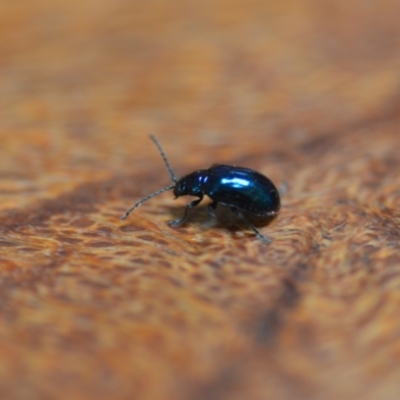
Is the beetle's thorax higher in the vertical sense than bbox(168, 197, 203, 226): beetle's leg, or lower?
higher

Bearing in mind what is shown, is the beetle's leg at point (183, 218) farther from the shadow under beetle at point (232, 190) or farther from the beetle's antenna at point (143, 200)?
the beetle's antenna at point (143, 200)

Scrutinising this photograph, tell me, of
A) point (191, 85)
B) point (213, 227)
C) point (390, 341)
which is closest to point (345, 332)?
point (390, 341)

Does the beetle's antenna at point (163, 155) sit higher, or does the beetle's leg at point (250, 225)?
the beetle's antenna at point (163, 155)

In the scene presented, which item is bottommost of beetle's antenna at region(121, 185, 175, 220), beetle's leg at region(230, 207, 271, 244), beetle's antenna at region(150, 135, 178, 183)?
beetle's leg at region(230, 207, 271, 244)

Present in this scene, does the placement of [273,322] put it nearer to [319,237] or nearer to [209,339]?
[209,339]

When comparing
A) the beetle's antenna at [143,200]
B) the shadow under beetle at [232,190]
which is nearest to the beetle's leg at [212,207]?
the shadow under beetle at [232,190]

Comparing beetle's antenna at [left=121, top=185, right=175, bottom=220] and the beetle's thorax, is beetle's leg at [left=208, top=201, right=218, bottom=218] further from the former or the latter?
beetle's antenna at [left=121, top=185, right=175, bottom=220]

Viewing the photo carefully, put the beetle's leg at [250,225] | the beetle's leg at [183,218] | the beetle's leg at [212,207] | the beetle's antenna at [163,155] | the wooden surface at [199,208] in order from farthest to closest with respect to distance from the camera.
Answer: the beetle's antenna at [163,155] < the beetle's leg at [212,207] < the beetle's leg at [183,218] < the beetle's leg at [250,225] < the wooden surface at [199,208]

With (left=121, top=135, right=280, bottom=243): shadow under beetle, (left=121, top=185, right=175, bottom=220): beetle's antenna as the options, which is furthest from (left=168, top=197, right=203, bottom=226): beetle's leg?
(left=121, top=185, right=175, bottom=220): beetle's antenna

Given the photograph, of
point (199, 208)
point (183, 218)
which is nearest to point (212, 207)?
point (199, 208)
